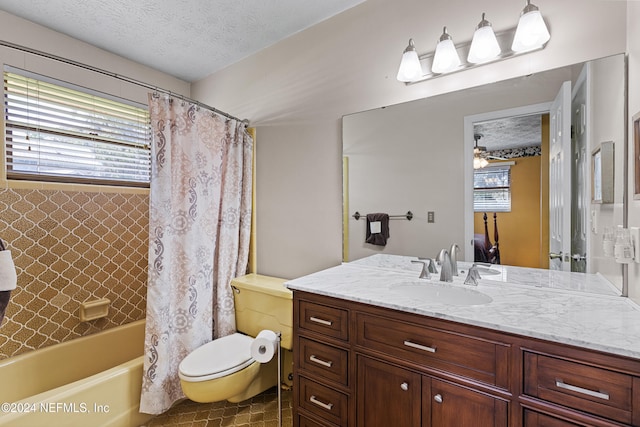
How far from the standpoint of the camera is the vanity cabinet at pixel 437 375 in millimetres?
861

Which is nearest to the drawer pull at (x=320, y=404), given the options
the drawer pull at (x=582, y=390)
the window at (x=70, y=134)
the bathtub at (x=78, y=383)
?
the drawer pull at (x=582, y=390)

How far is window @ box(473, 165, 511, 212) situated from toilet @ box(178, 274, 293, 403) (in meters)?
1.24

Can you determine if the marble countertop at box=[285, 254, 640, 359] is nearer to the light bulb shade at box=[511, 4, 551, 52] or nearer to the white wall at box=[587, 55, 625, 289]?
the white wall at box=[587, 55, 625, 289]

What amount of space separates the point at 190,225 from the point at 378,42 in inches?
64.9

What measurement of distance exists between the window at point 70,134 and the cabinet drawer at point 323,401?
2175 mm

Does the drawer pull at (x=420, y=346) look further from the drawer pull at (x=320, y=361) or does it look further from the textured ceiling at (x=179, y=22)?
the textured ceiling at (x=179, y=22)

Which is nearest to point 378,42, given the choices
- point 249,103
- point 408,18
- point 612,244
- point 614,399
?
point 408,18

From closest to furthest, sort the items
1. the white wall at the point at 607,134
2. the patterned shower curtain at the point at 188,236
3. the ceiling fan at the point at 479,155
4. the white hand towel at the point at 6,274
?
the white hand towel at the point at 6,274 → the white wall at the point at 607,134 → the ceiling fan at the point at 479,155 → the patterned shower curtain at the point at 188,236

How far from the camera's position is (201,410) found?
6.60 ft

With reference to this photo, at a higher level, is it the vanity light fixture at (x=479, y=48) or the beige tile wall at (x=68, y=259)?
the vanity light fixture at (x=479, y=48)

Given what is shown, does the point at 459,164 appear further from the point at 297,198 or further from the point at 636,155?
the point at 297,198

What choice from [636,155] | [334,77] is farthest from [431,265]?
[334,77]

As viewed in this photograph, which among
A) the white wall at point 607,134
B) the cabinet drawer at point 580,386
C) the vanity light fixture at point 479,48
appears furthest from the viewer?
the vanity light fixture at point 479,48

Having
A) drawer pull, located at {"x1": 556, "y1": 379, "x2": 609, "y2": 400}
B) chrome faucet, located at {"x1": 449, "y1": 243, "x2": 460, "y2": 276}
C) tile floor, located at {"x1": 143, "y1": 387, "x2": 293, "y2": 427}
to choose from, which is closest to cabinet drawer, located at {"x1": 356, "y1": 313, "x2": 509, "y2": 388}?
drawer pull, located at {"x1": 556, "y1": 379, "x2": 609, "y2": 400}
